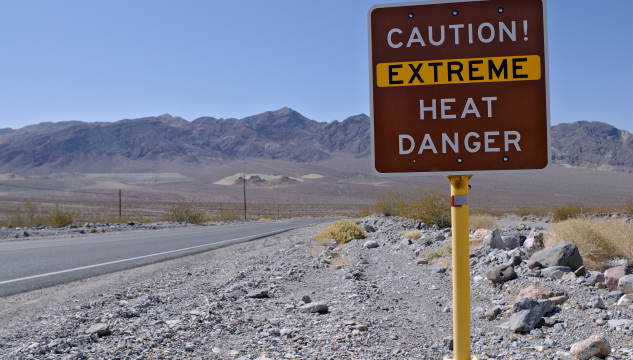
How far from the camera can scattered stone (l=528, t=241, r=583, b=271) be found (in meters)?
5.53

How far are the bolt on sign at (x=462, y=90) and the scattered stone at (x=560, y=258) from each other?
4.39m

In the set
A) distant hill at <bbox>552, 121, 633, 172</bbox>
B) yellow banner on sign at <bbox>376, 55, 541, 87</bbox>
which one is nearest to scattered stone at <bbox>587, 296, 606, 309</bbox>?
yellow banner on sign at <bbox>376, 55, 541, 87</bbox>

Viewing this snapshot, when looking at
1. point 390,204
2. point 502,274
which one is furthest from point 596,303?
point 390,204

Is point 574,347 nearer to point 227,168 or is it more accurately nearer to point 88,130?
point 227,168

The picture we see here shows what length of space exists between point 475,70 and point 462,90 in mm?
110

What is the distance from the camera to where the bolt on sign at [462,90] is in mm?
1902

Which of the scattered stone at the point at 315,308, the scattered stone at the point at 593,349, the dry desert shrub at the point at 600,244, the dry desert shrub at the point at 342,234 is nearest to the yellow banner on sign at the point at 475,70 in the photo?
the scattered stone at the point at 593,349

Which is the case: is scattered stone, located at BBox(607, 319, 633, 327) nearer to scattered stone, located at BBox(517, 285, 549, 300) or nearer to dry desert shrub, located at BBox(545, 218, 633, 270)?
scattered stone, located at BBox(517, 285, 549, 300)

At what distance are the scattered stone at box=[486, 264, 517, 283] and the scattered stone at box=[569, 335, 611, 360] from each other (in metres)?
2.22

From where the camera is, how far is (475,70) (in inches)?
76.2

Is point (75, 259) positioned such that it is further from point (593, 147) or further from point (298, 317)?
point (593, 147)

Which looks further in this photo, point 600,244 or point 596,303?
point 600,244

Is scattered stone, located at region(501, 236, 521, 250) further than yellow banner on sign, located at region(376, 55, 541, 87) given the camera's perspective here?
Yes

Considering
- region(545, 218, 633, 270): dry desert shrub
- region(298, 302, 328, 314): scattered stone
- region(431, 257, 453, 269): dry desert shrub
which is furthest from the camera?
region(431, 257, 453, 269): dry desert shrub
